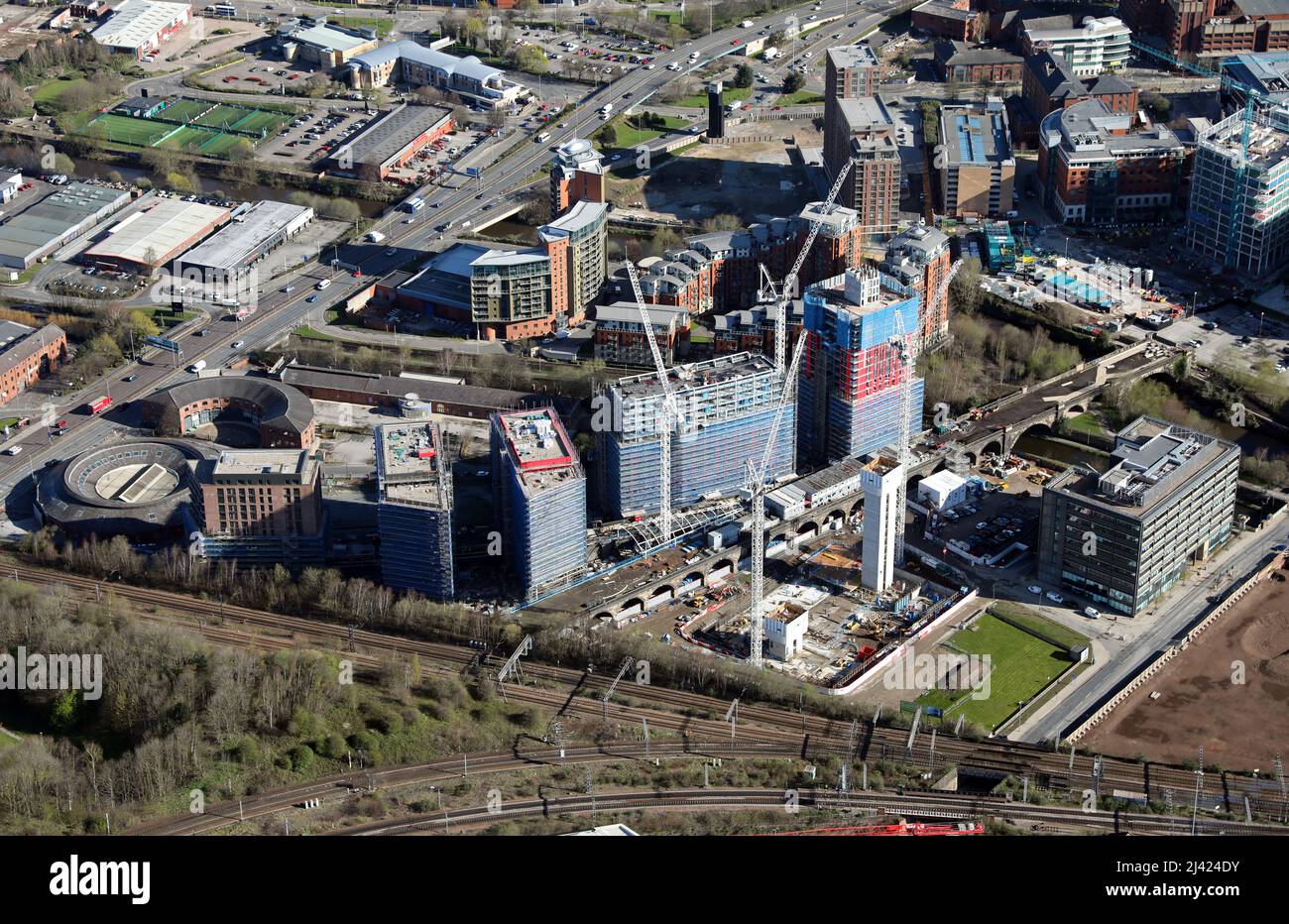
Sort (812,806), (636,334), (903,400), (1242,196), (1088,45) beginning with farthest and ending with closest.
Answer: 1. (1088,45)
2. (1242,196)
3. (636,334)
4. (903,400)
5. (812,806)

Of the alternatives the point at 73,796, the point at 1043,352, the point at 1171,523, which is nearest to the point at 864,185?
the point at 1043,352

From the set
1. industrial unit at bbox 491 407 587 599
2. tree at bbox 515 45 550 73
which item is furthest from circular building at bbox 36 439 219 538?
tree at bbox 515 45 550 73

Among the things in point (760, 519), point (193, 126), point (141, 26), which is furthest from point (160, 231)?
point (760, 519)

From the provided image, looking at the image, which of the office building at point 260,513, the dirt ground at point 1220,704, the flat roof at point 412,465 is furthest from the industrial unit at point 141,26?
the dirt ground at point 1220,704

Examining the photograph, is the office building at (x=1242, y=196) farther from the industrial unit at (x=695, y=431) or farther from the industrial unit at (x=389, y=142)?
the industrial unit at (x=389, y=142)

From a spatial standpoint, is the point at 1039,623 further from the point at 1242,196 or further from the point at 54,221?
the point at 54,221

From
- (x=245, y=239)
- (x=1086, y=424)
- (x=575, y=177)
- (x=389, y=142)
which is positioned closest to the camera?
(x=1086, y=424)
